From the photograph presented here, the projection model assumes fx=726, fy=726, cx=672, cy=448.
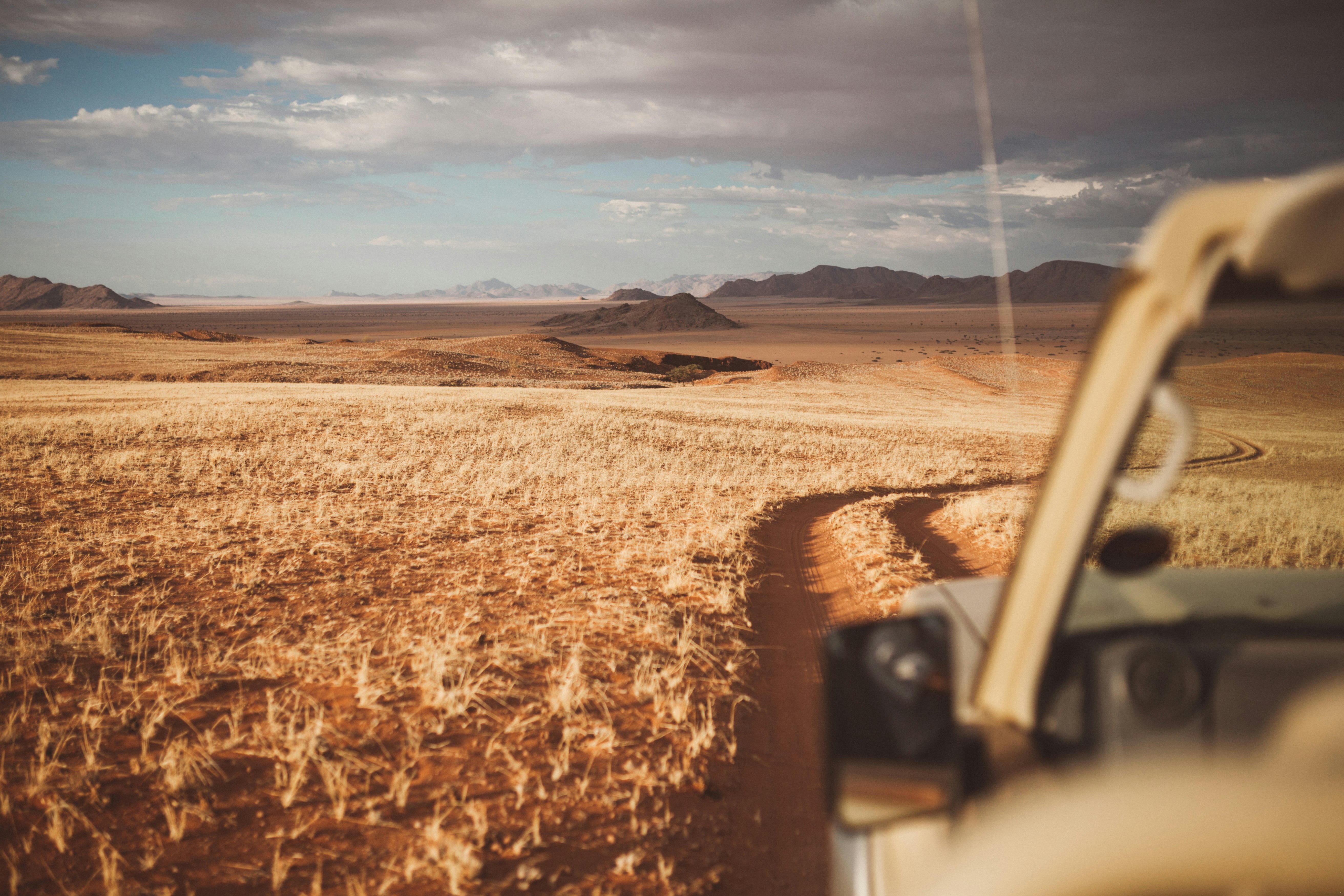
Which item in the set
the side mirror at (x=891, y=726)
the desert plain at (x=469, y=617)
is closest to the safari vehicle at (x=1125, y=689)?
the side mirror at (x=891, y=726)

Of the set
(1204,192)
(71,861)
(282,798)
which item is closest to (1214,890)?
(1204,192)

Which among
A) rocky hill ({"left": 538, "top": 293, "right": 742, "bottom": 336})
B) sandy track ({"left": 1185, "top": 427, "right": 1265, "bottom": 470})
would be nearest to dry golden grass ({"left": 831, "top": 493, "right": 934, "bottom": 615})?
sandy track ({"left": 1185, "top": 427, "right": 1265, "bottom": 470})

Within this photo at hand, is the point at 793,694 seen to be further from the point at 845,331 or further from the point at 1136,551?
the point at 845,331

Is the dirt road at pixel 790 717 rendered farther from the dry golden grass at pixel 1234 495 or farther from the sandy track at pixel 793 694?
the dry golden grass at pixel 1234 495

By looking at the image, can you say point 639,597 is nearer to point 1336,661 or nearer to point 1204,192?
point 1336,661

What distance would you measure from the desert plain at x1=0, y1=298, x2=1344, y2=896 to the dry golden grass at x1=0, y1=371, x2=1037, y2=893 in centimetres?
2

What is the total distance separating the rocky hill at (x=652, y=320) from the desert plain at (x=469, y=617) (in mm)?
100805

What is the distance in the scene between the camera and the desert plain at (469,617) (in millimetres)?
3496

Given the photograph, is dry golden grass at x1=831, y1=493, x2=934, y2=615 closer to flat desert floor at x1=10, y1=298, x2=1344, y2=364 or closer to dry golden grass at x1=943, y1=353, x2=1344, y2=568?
dry golden grass at x1=943, y1=353, x2=1344, y2=568

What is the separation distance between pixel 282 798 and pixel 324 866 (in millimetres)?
580

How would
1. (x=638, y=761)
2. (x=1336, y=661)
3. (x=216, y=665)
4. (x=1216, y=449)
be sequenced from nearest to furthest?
(x=1336, y=661)
(x=638, y=761)
(x=216, y=665)
(x=1216, y=449)

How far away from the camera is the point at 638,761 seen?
424cm

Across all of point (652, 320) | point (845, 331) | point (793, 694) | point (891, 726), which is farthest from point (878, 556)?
point (845, 331)

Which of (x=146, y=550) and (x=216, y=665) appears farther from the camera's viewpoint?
(x=146, y=550)
